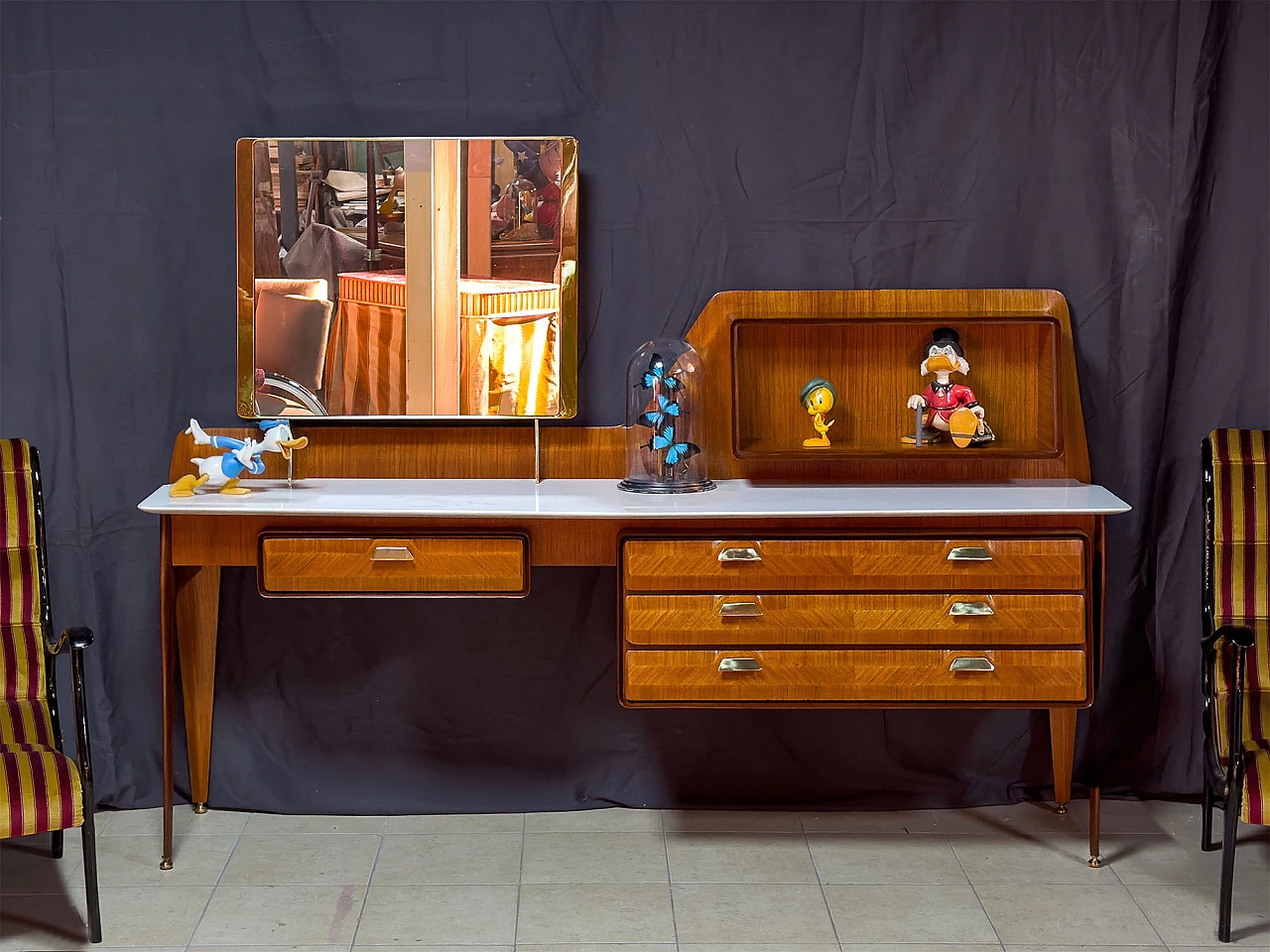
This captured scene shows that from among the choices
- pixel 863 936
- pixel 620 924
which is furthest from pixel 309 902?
pixel 863 936

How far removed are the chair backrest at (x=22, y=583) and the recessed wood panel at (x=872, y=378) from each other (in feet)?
5.51

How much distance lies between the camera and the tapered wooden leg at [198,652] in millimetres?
3102

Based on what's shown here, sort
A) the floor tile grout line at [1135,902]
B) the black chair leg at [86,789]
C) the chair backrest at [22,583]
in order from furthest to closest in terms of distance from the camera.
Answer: the chair backrest at [22,583]
the floor tile grout line at [1135,902]
the black chair leg at [86,789]

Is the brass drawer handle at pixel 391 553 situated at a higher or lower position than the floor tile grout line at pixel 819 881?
higher

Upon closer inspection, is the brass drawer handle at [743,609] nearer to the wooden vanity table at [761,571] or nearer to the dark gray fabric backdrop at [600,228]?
the wooden vanity table at [761,571]

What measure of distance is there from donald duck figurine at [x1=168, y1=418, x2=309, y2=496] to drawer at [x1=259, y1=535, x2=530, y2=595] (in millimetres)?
227

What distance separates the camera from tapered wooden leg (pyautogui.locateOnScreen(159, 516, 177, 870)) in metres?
2.74

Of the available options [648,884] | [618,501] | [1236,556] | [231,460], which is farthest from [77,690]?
[1236,556]

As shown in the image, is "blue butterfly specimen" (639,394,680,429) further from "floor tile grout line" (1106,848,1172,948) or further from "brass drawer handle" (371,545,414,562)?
"floor tile grout line" (1106,848,1172,948)

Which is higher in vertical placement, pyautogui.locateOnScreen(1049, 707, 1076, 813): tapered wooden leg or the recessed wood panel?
the recessed wood panel

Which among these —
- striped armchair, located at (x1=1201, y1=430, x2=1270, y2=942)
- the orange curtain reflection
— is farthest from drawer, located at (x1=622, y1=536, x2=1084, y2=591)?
the orange curtain reflection

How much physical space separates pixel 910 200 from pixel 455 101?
1.17 m

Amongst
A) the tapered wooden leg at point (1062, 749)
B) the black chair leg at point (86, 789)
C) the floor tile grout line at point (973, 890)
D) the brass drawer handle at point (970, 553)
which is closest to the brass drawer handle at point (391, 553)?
the black chair leg at point (86, 789)

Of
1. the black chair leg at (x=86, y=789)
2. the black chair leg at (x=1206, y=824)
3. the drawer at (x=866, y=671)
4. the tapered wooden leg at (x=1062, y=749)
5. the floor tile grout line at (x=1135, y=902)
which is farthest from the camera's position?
the tapered wooden leg at (x=1062, y=749)
